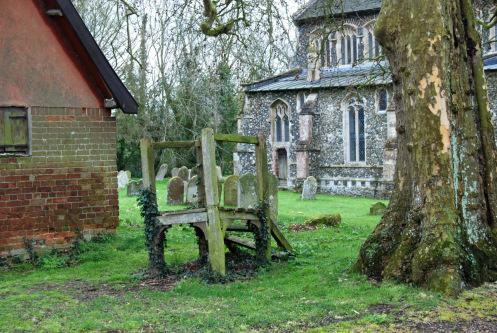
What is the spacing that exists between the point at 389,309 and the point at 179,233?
8219 millimetres

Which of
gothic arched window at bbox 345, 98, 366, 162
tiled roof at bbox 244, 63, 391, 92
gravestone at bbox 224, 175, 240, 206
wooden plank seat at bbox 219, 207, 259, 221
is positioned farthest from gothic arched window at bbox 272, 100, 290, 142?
wooden plank seat at bbox 219, 207, 259, 221

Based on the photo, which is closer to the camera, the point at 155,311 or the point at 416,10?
the point at 155,311

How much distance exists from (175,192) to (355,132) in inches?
506

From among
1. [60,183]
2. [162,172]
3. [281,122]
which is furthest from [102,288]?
[162,172]

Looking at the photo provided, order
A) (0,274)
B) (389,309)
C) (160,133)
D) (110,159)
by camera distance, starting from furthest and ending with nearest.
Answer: (160,133) < (110,159) < (0,274) < (389,309)

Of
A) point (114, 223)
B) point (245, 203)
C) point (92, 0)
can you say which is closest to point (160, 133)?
point (92, 0)

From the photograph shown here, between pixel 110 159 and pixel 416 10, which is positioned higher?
pixel 416 10

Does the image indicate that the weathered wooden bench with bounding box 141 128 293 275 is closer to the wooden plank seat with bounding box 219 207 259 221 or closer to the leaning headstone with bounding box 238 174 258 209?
the wooden plank seat with bounding box 219 207 259 221

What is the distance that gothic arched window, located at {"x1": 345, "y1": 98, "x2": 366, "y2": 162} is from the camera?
3195 centimetres

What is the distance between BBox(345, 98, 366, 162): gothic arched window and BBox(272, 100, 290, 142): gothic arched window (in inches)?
148

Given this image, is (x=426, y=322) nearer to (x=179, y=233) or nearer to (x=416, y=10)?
(x=416, y=10)

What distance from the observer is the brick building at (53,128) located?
37.0 ft

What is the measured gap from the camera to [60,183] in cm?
1181

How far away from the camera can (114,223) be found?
41.1ft
